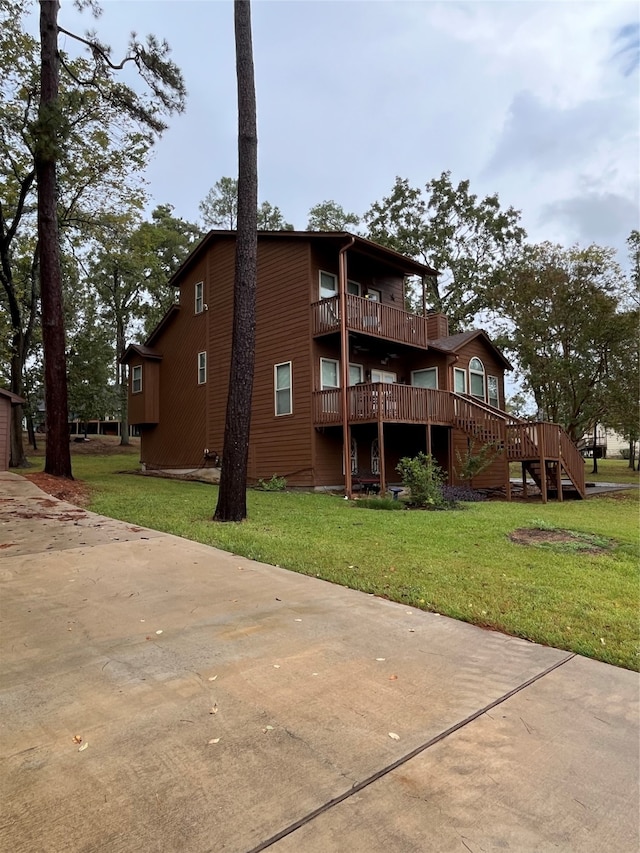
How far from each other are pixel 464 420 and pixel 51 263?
12463mm

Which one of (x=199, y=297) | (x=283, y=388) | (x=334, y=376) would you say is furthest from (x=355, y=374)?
(x=199, y=297)

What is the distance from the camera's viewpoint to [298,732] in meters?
2.58

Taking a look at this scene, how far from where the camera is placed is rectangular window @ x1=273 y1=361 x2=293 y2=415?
16.1 meters

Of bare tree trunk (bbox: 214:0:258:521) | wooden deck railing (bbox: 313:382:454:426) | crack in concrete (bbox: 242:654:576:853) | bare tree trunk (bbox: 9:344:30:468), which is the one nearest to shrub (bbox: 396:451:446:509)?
wooden deck railing (bbox: 313:382:454:426)

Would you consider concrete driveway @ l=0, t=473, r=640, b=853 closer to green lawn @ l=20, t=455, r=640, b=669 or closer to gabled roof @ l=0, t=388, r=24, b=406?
green lawn @ l=20, t=455, r=640, b=669

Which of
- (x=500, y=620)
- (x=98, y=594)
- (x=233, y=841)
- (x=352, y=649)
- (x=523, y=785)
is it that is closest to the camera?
(x=233, y=841)

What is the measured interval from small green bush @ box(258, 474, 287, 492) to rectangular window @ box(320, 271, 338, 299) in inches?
227

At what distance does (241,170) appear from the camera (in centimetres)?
930

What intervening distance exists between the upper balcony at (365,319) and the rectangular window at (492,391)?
221 inches

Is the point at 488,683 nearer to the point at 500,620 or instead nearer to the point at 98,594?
the point at 500,620

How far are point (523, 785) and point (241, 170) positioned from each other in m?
9.63

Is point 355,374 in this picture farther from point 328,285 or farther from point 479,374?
point 479,374

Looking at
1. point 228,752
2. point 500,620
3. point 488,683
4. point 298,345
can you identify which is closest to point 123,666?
point 228,752

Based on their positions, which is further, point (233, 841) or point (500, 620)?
point (500, 620)
